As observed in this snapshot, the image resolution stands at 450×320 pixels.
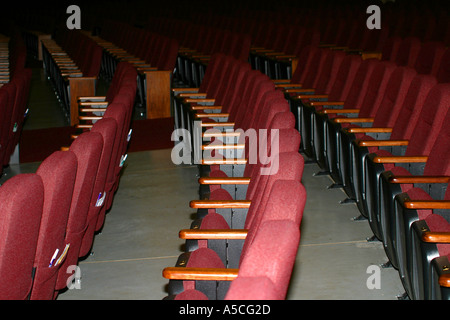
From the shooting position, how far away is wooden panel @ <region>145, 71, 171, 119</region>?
5.06m

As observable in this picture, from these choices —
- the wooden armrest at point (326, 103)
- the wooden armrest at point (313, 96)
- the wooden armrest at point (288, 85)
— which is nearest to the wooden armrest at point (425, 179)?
the wooden armrest at point (326, 103)

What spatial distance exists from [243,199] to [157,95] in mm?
2998

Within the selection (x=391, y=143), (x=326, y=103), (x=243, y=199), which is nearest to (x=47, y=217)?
(x=243, y=199)

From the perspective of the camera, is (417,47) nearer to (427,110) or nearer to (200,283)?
(427,110)

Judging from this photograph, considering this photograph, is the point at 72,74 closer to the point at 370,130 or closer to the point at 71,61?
the point at 71,61

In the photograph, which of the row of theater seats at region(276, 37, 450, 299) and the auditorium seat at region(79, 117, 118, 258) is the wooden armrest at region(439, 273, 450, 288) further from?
the auditorium seat at region(79, 117, 118, 258)

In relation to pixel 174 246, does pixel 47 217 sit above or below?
above

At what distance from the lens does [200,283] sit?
1472mm

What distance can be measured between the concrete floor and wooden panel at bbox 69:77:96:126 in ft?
3.83

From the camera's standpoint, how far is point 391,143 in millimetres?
2555
